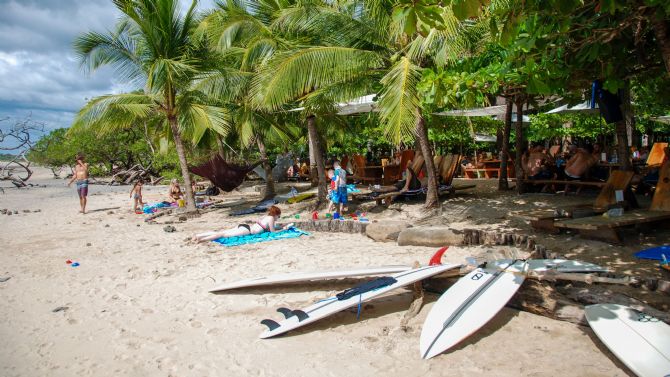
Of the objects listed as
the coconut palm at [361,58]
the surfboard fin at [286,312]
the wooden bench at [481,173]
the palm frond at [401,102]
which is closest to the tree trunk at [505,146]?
the coconut palm at [361,58]

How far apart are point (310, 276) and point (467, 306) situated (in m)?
1.60

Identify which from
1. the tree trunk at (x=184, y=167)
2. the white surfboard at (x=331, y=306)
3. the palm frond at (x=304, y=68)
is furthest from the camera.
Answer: the tree trunk at (x=184, y=167)

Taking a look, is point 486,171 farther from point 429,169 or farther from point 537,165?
point 429,169

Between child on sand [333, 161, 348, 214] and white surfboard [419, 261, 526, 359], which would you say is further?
child on sand [333, 161, 348, 214]

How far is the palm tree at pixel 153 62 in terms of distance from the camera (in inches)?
345

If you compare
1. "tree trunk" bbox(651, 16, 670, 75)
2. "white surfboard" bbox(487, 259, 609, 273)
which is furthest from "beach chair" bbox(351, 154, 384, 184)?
"tree trunk" bbox(651, 16, 670, 75)

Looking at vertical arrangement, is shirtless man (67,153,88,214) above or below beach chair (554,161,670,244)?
above

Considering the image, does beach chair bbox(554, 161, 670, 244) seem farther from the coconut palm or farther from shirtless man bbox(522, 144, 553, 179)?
shirtless man bbox(522, 144, 553, 179)

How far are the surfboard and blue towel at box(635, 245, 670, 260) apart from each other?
241cm

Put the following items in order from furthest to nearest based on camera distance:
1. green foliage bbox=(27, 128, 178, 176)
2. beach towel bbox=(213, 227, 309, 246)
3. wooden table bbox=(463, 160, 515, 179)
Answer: green foliage bbox=(27, 128, 178, 176), wooden table bbox=(463, 160, 515, 179), beach towel bbox=(213, 227, 309, 246)

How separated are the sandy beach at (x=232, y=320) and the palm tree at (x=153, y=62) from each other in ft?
10.8

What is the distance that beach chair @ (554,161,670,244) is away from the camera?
15.7 feet

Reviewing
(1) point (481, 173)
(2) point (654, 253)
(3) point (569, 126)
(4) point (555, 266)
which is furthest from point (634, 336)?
(3) point (569, 126)

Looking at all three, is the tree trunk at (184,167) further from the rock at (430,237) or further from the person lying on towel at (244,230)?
the rock at (430,237)
